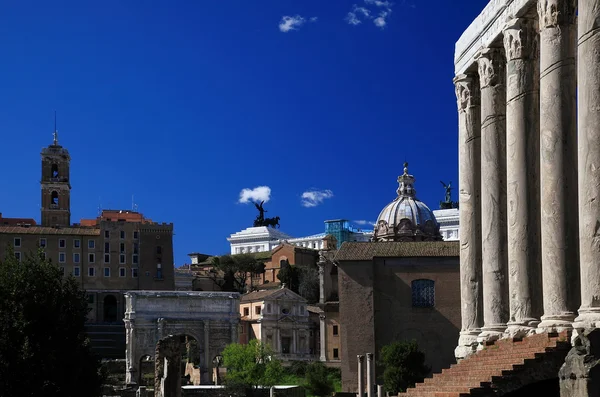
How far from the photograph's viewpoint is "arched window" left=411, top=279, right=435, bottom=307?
56.7 metres

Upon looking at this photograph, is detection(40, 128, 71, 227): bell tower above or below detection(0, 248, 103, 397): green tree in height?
above

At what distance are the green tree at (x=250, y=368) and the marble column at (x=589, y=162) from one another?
4650cm

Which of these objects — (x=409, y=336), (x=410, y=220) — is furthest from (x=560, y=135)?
(x=410, y=220)

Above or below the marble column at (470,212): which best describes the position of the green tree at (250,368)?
below

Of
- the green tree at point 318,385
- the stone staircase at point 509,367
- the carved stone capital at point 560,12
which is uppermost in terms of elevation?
the carved stone capital at point 560,12

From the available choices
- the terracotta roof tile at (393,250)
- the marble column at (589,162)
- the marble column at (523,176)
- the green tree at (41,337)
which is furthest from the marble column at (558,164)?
the terracotta roof tile at (393,250)

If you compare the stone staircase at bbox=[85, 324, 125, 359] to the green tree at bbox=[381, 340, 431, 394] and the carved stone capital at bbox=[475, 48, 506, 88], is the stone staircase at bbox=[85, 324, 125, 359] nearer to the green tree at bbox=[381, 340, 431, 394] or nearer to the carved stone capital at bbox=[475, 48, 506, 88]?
the green tree at bbox=[381, 340, 431, 394]

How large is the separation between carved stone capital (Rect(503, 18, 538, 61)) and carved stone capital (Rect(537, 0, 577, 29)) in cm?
139

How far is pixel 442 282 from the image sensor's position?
187 feet

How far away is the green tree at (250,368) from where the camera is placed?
6009 centimetres

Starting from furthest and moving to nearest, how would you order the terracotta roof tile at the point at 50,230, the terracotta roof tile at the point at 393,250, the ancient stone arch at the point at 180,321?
the terracotta roof tile at the point at 50,230
the ancient stone arch at the point at 180,321
the terracotta roof tile at the point at 393,250

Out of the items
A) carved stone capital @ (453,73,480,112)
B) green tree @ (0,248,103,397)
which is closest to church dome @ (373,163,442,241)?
green tree @ (0,248,103,397)

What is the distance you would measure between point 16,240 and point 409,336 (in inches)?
2129

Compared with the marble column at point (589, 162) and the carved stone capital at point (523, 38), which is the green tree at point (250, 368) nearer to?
the carved stone capital at point (523, 38)
